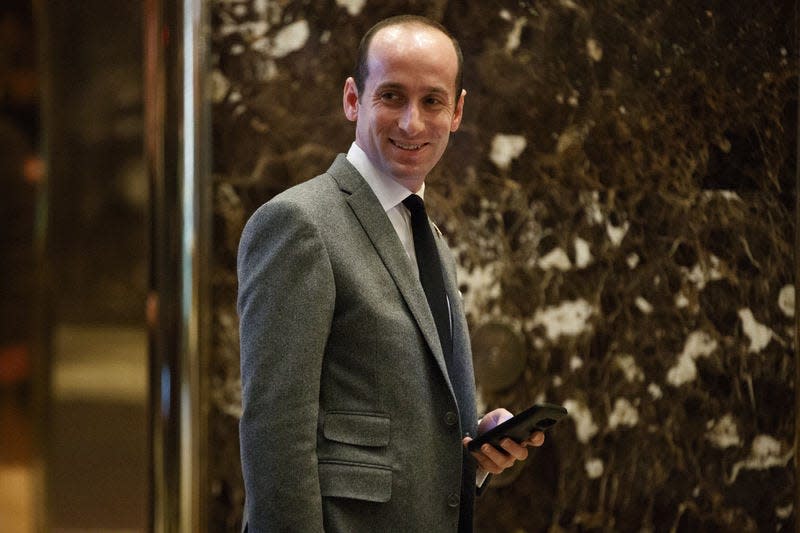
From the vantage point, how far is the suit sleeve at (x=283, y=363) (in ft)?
4.76

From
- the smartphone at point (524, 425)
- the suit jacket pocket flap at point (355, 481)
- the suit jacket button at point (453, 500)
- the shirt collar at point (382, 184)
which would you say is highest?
the shirt collar at point (382, 184)

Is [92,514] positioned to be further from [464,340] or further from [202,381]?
[202,381]

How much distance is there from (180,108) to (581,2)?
139 cm

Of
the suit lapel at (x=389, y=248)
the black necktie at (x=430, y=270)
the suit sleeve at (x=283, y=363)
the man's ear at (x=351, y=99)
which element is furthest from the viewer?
the man's ear at (x=351, y=99)

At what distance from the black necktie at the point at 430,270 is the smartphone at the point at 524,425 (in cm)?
17

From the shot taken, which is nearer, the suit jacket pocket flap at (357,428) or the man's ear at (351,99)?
the suit jacket pocket flap at (357,428)

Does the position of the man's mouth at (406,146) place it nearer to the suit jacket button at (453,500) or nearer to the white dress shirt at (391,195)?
the white dress shirt at (391,195)

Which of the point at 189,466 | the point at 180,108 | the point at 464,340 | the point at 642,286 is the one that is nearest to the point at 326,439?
the point at 464,340

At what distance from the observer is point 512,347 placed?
3.02m

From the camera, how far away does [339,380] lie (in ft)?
5.13

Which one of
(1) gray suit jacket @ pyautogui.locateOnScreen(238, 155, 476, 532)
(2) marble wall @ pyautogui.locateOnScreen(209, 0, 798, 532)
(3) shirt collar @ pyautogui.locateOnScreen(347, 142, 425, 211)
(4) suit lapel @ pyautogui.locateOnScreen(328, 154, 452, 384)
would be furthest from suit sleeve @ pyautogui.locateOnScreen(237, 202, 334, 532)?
(2) marble wall @ pyautogui.locateOnScreen(209, 0, 798, 532)

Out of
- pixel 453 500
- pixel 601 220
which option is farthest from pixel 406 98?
pixel 601 220

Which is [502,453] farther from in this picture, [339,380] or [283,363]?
[283,363]

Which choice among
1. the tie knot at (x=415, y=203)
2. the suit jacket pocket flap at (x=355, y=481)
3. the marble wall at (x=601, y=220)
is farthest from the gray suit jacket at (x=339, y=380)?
the marble wall at (x=601, y=220)
